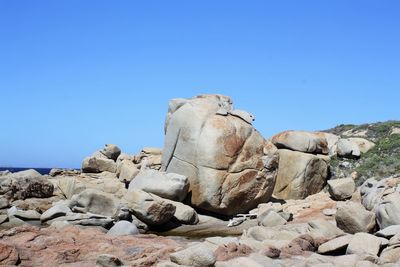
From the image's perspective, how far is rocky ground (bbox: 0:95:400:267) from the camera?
1366cm

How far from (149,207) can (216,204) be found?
3910mm

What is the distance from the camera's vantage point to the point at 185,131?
24.7 meters

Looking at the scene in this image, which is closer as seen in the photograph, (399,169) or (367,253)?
(367,253)

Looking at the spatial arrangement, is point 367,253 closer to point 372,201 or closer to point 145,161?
point 372,201

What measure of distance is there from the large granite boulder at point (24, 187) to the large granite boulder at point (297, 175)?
13355mm

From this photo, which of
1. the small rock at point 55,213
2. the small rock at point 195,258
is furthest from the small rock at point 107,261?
the small rock at point 55,213

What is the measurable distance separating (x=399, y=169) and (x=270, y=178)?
9502mm

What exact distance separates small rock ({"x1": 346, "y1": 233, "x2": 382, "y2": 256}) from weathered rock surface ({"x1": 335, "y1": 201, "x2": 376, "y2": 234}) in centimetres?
342

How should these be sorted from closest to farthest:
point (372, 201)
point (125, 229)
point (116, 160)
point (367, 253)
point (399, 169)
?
point (367, 253), point (125, 229), point (372, 201), point (399, 169), point (116, 160)

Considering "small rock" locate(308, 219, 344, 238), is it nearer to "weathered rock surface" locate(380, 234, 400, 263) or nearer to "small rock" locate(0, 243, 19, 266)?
"weathered rock surface" locate(380, 234, 400, 263)

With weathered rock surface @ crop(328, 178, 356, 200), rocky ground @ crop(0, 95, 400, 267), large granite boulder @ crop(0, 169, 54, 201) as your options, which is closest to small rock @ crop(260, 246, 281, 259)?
rocky ground @ crop(0, 95, 400, 267)

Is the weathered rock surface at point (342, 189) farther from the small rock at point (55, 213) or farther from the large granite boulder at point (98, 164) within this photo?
the large granite boulder at point (98, 164)

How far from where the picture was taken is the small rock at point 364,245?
1331 cm

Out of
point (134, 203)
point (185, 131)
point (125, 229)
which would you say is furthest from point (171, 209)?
point (185, 131)
